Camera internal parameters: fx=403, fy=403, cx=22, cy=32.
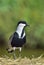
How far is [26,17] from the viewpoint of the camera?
460 inches

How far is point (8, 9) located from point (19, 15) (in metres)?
0.39

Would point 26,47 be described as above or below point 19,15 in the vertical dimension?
below

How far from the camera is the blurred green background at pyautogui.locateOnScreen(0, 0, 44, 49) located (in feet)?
36.9

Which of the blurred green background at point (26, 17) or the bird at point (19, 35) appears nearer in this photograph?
the bird at point (19, 35)

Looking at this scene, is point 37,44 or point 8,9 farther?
point 8,9

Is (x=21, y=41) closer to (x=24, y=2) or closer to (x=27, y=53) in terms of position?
Result: (x=27, y=53)

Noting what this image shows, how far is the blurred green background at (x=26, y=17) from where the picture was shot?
1125 centimetres

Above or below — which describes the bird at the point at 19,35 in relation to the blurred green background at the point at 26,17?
below

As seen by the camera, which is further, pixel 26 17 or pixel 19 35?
pixel 26 17

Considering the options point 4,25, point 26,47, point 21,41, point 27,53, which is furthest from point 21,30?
point 4,25

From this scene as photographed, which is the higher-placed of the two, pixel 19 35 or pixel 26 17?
pixel 26 17

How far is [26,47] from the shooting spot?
10.8m

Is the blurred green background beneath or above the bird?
above

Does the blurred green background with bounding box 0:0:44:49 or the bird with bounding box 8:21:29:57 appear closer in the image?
the bird with bounding box 8:21:29:57
